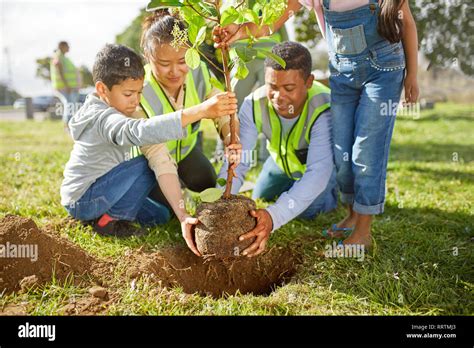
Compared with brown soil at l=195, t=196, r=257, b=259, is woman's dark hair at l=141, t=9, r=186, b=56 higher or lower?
higher

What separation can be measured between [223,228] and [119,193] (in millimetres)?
875

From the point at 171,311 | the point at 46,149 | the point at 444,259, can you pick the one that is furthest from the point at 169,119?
the point at 46,149

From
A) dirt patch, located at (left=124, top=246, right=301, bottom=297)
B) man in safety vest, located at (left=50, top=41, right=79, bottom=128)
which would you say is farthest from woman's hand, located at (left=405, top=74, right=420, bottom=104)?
man in safety vest, located at (left=50, top=41, right=79, bottom=128)

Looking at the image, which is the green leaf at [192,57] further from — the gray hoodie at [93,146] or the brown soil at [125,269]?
the brown soil at [125,269]

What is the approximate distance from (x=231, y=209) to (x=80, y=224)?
1143 millimetres

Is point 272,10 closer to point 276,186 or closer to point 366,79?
point 366,79

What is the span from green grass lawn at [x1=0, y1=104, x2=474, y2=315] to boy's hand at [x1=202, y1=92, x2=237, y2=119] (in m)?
0.85

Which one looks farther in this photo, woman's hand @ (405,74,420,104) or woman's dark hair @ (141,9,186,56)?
woman's dark hair @ (141,9,186,56)

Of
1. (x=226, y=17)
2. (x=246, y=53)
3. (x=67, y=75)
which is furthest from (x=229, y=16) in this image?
(x=67, y=75)

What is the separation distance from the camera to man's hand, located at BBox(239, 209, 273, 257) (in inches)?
93.0

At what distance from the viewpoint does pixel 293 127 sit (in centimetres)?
308

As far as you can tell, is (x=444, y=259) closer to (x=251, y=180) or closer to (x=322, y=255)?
(x=322, y=255)

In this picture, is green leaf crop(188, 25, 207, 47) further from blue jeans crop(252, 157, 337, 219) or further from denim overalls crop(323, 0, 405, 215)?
blue jeans crop(252, 157, 337, 219)

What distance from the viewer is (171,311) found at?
2080 millimetres
